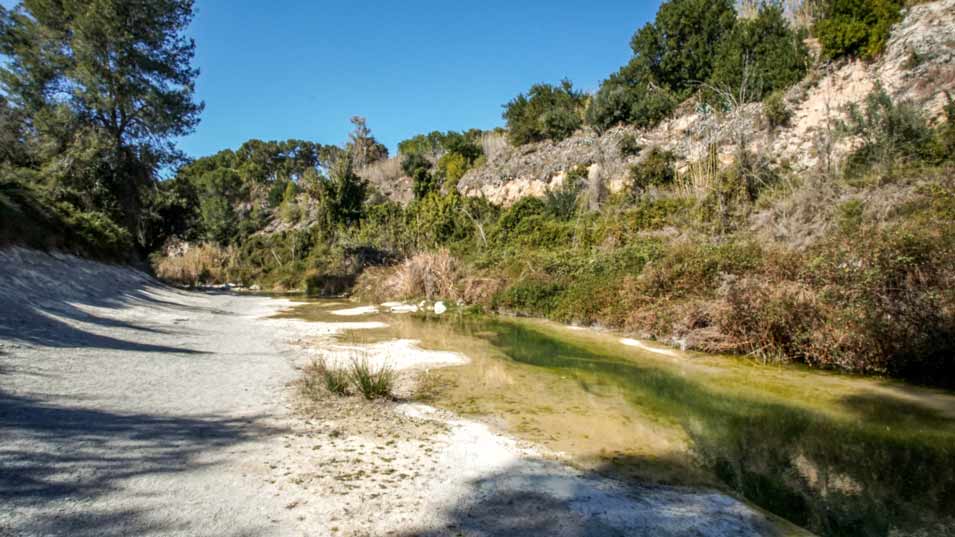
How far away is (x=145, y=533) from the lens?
214cm

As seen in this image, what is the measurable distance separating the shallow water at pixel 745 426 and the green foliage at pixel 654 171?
1315 cm

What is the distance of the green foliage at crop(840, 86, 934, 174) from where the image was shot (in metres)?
12.1

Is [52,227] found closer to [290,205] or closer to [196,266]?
[196,266]

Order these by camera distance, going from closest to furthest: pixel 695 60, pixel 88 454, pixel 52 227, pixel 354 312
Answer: pixel 88 454 < pixel 52 227 < pixel 354 312 < pixel 695 60

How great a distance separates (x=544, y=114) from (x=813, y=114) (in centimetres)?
1567

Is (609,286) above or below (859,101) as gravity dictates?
below

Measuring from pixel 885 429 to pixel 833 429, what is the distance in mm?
478

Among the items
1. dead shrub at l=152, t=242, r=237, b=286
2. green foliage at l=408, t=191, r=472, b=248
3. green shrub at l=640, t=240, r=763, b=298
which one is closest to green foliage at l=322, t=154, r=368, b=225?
green foliage at l=408, t=191, r=472, b=248

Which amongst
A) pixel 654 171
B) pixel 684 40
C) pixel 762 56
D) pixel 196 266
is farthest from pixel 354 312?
pixel 684 40

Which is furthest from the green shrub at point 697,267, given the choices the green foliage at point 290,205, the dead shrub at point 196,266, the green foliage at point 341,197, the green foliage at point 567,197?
the green foliage at point 290,205

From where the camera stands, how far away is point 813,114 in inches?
699

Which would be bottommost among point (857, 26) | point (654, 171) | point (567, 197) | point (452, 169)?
point (567, 197)

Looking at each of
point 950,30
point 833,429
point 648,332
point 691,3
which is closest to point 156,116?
point 648,332

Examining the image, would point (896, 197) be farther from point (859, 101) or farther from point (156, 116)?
point (156, 116)
